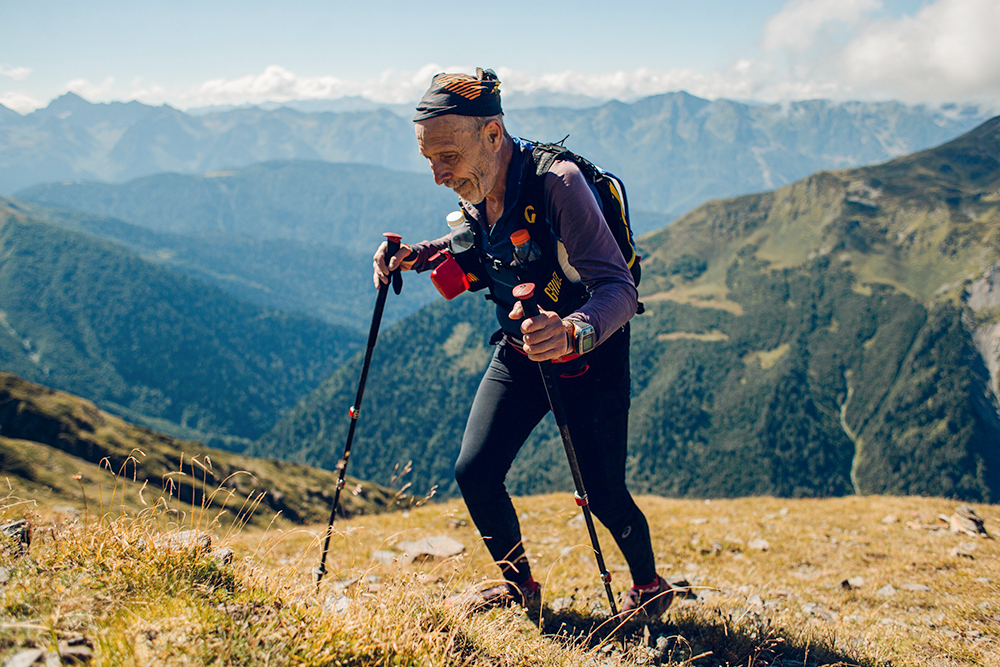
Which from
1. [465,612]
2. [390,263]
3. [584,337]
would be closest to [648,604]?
[465,612]

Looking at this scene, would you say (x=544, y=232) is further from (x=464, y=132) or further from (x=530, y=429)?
(x=530, y=429)

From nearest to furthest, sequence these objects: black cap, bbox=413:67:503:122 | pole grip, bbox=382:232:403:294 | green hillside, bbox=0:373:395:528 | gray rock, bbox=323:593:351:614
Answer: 1. gray rock, bbox=323:593:351:614
2. black cap, bbox=413:67:503:122
3. pole grip, bbox=382:232:403:294
4. green hillside, bbox=0:373:395:528

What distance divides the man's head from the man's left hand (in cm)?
120

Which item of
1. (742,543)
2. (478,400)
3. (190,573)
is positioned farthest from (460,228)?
(742,543)

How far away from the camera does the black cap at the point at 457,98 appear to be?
138 inches

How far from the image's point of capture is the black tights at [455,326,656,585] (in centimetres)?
403

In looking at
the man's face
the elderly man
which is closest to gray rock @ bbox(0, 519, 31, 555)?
the elderly man

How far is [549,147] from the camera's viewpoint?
3844 mm

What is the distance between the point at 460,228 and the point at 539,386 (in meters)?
1.42

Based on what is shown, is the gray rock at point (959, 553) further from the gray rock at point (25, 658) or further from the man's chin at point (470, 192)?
the gray rock at point (25, 658)

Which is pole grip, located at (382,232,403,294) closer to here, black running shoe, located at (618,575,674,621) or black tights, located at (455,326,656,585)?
black tights, located at (455,326,656,585)

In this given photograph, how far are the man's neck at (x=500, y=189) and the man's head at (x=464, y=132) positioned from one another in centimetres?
1

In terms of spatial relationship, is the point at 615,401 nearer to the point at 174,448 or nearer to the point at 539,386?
the point at 539,386

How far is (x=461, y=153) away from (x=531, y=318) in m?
1.33
